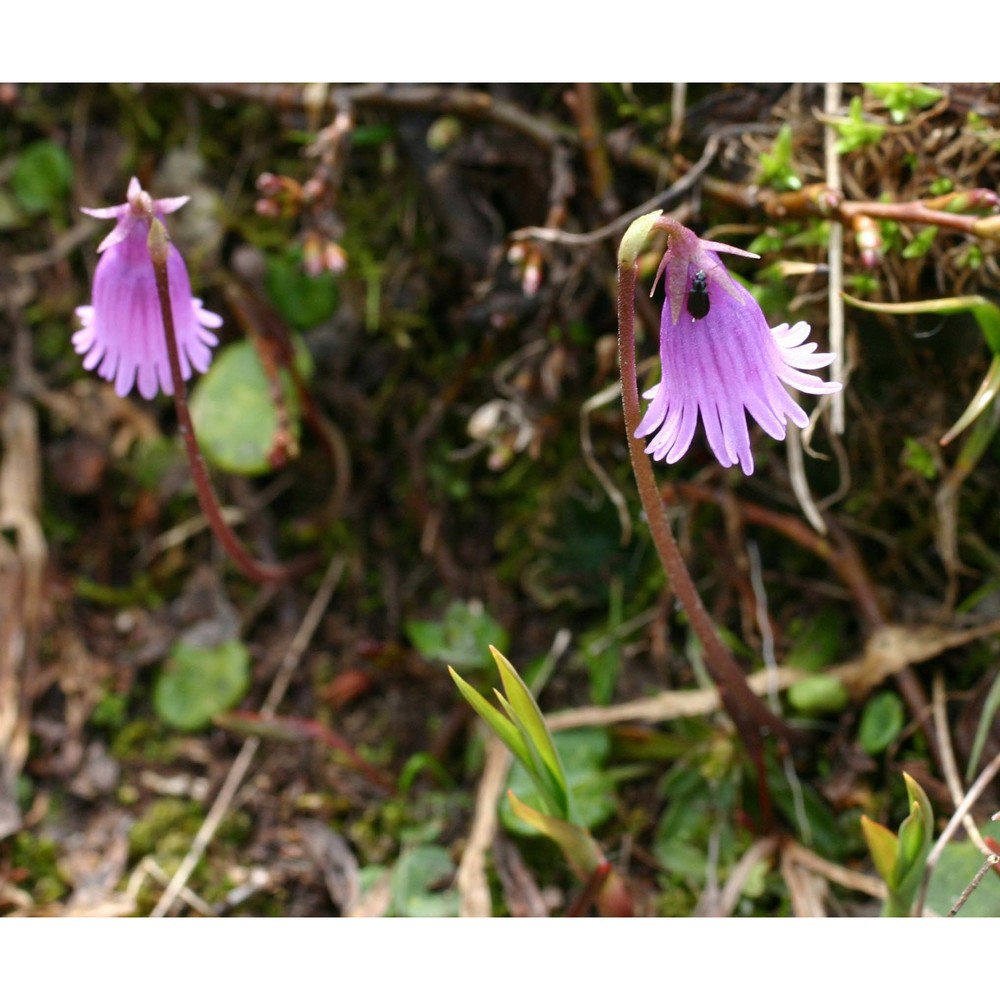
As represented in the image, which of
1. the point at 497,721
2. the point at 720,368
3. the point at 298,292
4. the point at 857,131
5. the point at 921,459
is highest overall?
the point at 857,131

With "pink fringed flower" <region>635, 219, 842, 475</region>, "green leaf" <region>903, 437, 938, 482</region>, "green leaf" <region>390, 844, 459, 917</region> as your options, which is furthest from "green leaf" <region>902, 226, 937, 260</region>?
"green leaf" <region>390, 844, 459, 917</region>

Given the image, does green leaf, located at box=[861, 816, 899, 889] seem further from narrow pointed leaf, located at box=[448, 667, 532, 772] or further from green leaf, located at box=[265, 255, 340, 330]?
green leaf, located at box=[265, 255, 340, 330]

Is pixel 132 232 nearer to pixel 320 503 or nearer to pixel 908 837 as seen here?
pixel 320 503

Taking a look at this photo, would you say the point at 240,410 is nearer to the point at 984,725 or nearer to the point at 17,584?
the point at 17,584

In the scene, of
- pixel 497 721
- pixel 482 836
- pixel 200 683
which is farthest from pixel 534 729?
pixel 200 683

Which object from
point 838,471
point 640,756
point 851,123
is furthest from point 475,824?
point 851,123

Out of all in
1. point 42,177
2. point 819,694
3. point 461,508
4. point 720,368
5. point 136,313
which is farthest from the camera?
point 42,177

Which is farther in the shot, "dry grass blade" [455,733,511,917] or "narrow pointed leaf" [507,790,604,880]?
"dry grass blade" [455,733,511,917]
